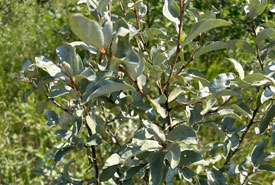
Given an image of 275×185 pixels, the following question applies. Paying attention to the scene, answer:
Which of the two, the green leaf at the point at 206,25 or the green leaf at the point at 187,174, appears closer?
the green leaf at the point at 206,25

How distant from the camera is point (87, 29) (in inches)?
25.8

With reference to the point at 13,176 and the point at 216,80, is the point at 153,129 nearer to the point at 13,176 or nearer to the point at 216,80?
the point at 216,80

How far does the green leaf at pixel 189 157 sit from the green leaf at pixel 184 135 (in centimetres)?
10

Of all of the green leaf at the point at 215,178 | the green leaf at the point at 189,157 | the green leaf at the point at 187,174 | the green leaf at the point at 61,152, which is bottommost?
the green leaf at the point at 215,178

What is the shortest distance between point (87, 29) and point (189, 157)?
1.59ft

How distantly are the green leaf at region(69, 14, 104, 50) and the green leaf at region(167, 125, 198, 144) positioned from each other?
0.31 meters

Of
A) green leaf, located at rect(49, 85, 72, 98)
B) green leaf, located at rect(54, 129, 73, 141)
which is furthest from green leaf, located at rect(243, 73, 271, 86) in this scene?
green leaf, located at rect(54, 129, 73, 141)

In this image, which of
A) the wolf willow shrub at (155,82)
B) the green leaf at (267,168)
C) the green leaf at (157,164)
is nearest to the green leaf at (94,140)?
the wolf willow shrub at (155,82)

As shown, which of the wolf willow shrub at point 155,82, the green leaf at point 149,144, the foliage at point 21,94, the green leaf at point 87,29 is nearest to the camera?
the green leaf at point 87,29

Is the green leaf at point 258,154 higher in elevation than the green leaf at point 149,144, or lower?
lower

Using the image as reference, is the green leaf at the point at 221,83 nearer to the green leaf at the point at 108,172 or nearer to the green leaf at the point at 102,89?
the green leaf at the point at 102,89

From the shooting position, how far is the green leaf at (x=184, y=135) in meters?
0.87

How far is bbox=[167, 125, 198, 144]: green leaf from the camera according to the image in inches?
34.4

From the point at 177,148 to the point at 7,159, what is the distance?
185 centimetres
